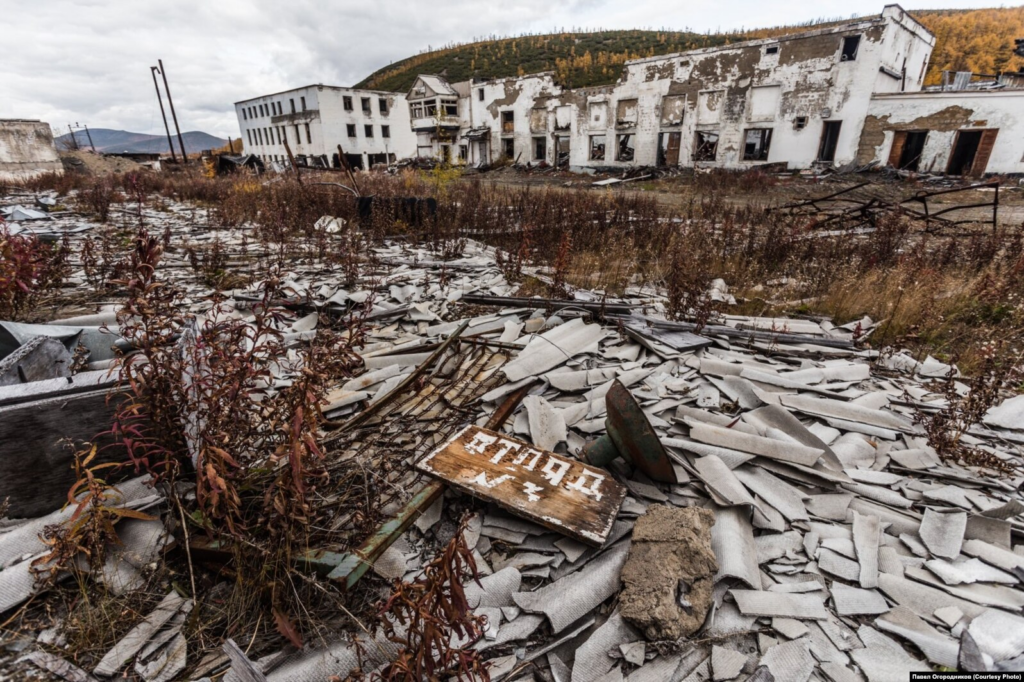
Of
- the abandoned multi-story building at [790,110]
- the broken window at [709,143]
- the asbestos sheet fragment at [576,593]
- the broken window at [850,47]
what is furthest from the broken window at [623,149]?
the asbestos sheet fragment at [576,593]

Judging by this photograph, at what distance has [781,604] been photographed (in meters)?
2.01

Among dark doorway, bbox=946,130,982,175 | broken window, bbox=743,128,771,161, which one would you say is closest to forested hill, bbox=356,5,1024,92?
broken window, bbox=743,128,771,161

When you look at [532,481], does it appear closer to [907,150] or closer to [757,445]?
[757,445]

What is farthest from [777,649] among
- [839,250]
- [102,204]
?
[102,204]

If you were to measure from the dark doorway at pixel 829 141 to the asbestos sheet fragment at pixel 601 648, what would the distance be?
2767 cm

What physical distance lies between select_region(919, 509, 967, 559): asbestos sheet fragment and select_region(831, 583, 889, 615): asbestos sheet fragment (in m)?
0.49

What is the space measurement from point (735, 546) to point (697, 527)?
24 centimetres

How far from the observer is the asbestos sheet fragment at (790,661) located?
5.74 ft

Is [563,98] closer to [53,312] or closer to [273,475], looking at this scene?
[53,312]

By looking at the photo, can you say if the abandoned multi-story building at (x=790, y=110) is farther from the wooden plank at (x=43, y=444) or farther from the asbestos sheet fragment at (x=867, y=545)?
the asbestos sheet fragment at (x=867, y=545)

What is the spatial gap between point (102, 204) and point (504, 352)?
12.5 meters

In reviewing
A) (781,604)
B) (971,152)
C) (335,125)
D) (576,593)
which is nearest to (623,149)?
(971,152)

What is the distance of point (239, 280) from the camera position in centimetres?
610

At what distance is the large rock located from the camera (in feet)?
6.24
